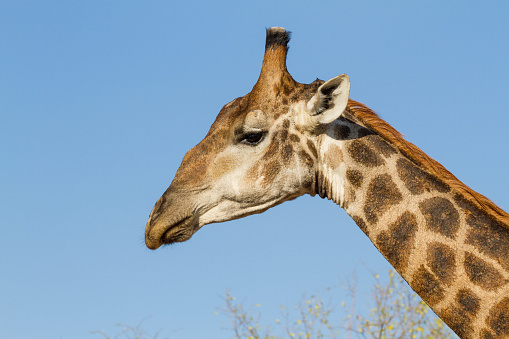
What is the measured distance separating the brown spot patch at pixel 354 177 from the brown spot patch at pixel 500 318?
183 cm

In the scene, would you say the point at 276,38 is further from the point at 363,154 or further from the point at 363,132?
the point at 363,154

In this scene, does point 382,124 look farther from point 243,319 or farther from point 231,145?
point 243,319

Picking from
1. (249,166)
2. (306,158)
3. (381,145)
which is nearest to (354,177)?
(381,145)

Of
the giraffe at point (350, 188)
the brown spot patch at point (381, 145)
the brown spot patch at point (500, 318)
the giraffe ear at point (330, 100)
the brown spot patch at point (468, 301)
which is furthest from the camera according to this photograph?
the brown spot patch at point (381, 145)

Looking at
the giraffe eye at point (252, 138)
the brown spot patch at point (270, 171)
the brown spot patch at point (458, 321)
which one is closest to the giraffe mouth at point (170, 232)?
the brown spot patch at point (270, 171)

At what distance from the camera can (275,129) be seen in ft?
24.6

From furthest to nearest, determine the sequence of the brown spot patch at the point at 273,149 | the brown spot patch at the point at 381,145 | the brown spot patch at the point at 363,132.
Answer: the brown spot patch at the point at 273,149
the brown spot patch at the point at 363,132
the brown spot patch at the point at 381,145

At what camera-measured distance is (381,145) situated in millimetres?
7188

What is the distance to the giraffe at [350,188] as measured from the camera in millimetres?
6301

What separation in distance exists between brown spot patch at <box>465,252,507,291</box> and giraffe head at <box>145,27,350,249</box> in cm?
190

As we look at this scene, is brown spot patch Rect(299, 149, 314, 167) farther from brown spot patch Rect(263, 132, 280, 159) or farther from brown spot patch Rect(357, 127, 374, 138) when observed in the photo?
brown spot patch Rect(357, 127, 374, 138)

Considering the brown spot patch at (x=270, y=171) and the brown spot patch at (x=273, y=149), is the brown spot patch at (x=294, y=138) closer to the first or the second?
the brown spot patch at (x=273, y=149)

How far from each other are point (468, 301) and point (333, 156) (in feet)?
6.69

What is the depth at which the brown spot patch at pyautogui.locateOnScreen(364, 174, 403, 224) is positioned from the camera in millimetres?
6852
